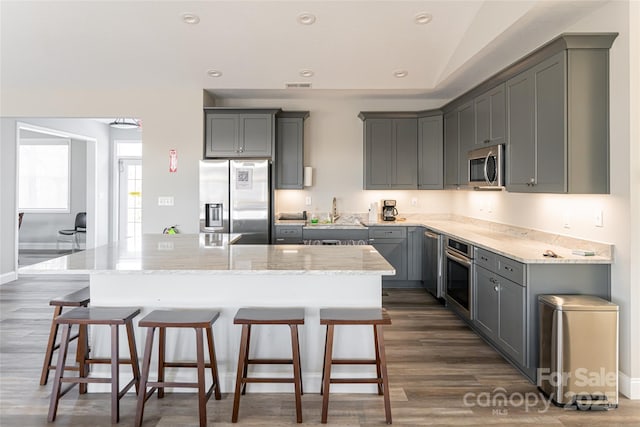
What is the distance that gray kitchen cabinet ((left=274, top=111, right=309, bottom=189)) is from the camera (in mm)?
5605

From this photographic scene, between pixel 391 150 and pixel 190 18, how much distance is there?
2.99 meters

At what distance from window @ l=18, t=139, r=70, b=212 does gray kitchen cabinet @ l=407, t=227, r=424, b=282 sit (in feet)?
24.9

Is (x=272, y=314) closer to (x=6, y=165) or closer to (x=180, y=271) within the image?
(x=180, y=271)

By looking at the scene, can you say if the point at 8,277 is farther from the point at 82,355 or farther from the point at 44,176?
the point at 82,355

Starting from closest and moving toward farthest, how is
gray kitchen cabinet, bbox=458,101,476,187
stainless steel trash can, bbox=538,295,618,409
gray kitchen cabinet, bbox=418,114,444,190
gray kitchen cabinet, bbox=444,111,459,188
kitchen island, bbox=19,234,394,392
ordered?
1. stainless steel trash can, bbox=538,295,618,409
2. kitchen island, bbox=19,234,394,392
3. gray kitchen cabinet, bbox=458,101,476,187
4. gray kitchen cabinet, bbox=444,111,459,188
5. gray kitchen cabinet, bbox=418,114,444,190

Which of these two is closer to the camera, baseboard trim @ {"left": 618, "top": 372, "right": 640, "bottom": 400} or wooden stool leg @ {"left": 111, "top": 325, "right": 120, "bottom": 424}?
wooden stool leg @ {"left": 111, "top": 325, "right": 120, "bottom": 424}

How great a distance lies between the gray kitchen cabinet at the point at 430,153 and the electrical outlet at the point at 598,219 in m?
2.61

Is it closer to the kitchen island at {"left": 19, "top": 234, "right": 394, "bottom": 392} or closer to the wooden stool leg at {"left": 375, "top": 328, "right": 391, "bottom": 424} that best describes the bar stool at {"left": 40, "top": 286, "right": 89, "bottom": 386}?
the kitchen island at {"left": 19, "top": 234, "right": 394, "bottom": 392}

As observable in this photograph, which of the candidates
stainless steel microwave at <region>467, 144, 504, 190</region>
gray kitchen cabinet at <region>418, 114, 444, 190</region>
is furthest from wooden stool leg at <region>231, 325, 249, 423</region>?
gray kitchen cabinet at <region>418, 114, 444, 190</region>

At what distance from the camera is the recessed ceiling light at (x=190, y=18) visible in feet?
12.9

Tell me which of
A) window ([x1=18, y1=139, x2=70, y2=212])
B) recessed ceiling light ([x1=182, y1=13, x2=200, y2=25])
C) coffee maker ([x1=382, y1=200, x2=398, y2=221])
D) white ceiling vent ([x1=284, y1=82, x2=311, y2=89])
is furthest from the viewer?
window ([x1=18, y1=139, x2=70, y2=212])

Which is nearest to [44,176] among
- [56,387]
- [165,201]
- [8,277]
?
[8,277]

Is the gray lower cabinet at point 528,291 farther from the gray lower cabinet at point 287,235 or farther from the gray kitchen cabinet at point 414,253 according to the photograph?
the gray lower cabinet at point 287,235

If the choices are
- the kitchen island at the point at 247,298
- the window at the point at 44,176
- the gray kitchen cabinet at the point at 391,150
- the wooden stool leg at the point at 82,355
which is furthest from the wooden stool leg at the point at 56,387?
the window at the point at 44,176
